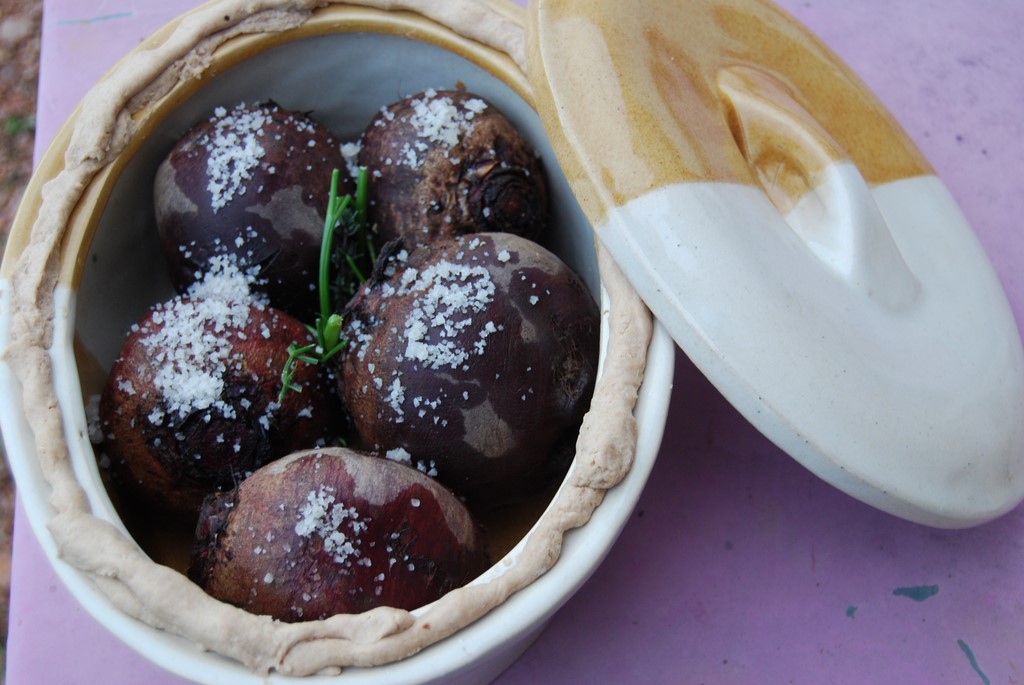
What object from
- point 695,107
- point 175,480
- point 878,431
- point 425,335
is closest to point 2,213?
point 175,480

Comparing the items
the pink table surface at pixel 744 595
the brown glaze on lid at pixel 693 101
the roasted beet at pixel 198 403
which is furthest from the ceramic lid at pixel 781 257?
the roasted beet at pixel 198 403

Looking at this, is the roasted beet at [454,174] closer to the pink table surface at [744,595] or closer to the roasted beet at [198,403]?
the roasted beet at [198,403]

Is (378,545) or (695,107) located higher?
(695,107)

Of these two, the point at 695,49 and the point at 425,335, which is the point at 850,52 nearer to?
the point at 695,49

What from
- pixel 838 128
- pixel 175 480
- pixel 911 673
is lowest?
pixel 911 673

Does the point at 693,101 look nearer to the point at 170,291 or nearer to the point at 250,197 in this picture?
the point at 250,197

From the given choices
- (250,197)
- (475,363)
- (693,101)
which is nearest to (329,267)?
(250,197)

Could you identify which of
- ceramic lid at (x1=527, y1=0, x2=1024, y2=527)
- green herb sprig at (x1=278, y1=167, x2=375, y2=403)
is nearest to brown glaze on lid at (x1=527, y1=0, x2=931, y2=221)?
Answer: ceramic lid at (x1=527, y1=0, x2=1024, y2=527)
